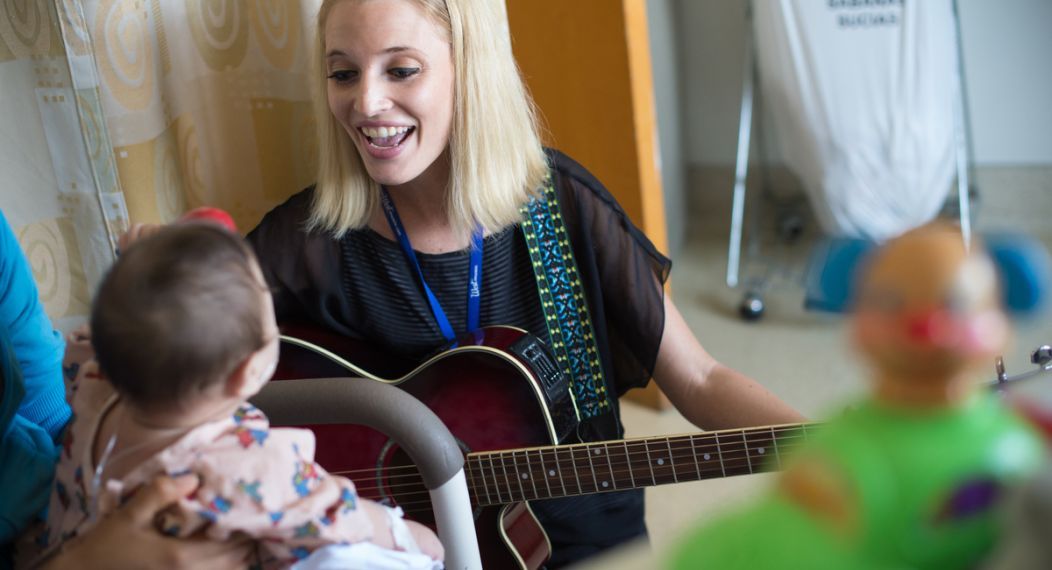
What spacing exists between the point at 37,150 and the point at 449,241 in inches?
22.6

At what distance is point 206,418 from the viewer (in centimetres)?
80

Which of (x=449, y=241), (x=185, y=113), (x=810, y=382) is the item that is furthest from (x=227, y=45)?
(x=810, y=382)

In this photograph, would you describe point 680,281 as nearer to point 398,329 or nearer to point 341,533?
point 398,329

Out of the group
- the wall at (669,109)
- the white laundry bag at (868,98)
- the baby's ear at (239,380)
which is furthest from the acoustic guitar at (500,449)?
the wall at (669,109)

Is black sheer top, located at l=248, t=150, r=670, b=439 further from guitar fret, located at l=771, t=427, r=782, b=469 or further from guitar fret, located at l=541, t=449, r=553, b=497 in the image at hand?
guitar fret, located at l=771, t=427, r=782, b=469

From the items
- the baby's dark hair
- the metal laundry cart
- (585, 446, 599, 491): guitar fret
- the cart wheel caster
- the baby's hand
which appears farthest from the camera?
the cart wheel caster

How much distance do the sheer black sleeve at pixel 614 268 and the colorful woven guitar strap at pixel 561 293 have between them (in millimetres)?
16

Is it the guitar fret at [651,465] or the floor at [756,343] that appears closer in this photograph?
the guitar fret at [651,465]

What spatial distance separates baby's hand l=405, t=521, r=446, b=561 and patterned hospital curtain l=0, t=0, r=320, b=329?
73cm

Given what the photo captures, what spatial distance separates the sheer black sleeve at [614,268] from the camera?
4.58 feet

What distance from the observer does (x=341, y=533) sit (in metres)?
0.81

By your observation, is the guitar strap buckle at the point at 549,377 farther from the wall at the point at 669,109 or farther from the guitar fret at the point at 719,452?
the wall at the point at 669,109

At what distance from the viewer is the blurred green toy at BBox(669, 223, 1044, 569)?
472 millimetres

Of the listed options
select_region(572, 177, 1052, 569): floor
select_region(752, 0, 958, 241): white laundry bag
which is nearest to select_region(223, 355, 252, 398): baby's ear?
select_region(572, 177, 1052, 569): floor
